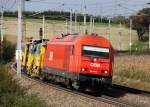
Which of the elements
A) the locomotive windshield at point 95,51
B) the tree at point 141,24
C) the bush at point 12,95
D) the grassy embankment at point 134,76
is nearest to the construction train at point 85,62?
the locomotive windshield at point 95,51

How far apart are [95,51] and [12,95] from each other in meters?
11.1

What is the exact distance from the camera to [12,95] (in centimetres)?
2031

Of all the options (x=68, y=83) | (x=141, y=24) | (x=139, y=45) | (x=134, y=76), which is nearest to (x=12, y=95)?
(x=68, y=83)

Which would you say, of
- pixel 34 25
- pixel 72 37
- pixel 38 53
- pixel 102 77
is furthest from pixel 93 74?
pixel 34 25

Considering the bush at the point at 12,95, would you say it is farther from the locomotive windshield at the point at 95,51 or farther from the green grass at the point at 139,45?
the green grass at the point at 139,45

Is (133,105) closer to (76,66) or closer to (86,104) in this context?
(86,104)

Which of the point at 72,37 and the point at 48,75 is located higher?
the point at 72,37

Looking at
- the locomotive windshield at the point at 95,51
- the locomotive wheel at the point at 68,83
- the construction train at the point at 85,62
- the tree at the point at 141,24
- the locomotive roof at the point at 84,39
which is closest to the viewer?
the construction train at the point at 85,62

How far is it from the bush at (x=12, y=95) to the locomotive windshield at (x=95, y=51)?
7.54 meters

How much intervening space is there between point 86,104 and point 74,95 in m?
3.60

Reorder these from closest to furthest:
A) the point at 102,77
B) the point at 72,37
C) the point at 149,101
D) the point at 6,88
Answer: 1. the point at 6,88
2. the point at 149,101
3. the point at 102,77
4. the point at 72,37

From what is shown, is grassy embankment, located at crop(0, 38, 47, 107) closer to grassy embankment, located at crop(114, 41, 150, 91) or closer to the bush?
the bush

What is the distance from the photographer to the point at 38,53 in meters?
42.4

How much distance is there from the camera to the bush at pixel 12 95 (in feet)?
61.8
